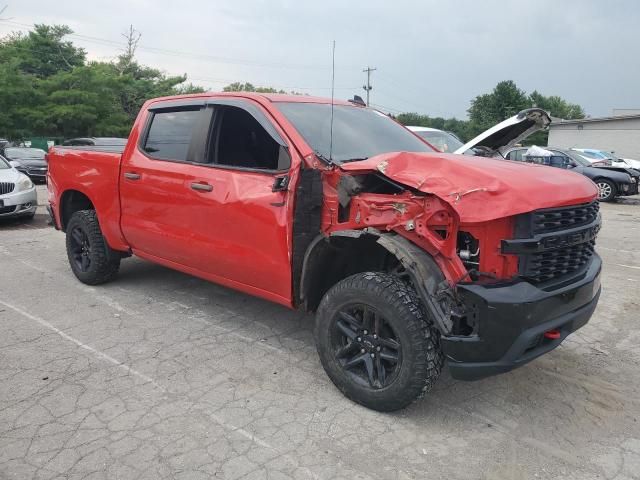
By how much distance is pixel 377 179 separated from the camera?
10.5 ft

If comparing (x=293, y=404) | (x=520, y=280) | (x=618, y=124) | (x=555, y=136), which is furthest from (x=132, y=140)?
(x=555, y=136)

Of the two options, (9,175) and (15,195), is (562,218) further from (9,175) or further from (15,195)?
(9,175)

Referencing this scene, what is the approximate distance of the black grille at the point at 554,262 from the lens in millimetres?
2756

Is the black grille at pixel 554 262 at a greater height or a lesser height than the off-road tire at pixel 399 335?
greater

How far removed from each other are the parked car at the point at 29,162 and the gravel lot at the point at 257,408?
1457 cm

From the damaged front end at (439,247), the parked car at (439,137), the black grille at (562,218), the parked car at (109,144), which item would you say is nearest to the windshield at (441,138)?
the parked car at (439,137)

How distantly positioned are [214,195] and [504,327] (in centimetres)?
228

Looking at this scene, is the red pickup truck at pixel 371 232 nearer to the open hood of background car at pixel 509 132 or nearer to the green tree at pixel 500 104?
the open hood of background car at pixel 509 132

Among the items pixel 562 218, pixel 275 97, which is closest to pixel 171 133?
pixel 275 97

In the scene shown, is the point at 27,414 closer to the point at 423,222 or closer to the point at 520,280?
the point at 423,222

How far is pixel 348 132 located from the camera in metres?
3.96

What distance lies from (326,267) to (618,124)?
3960cm

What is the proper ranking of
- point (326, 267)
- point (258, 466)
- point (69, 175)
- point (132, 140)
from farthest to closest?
1. point (69, 175)
2. point (132, 140)
3. point (326, 267)
4. point (258, 466)

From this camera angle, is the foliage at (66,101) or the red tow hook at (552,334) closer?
the red tow hook at (552,334)
